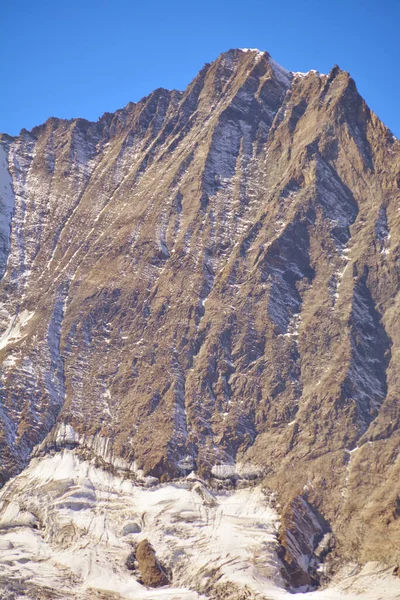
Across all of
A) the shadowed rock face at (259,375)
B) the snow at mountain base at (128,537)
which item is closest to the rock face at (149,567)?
the snow at mountain base at (128,537)

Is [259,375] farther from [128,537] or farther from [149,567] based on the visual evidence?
[149,567]

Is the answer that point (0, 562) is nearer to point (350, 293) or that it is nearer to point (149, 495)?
point (149, 495)

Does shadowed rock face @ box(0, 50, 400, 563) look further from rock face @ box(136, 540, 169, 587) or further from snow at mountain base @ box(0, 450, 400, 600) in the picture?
rock face @ box(136, 540, 169, 587)

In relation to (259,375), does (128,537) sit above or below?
below

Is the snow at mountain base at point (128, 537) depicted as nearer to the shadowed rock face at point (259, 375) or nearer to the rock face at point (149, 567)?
the rock face at point (149, 567)

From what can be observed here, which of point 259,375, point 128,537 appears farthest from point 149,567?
point 259,375

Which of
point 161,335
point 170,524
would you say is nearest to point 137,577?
point 170,524

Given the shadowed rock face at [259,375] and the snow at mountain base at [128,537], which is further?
the shadowed rock face at [259,375]

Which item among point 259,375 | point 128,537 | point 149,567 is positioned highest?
point 259,375

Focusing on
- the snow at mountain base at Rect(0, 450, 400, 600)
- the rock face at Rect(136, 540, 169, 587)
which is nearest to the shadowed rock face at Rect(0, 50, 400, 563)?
the snow at mountain base at Rect(0, 450, 400, 600)
